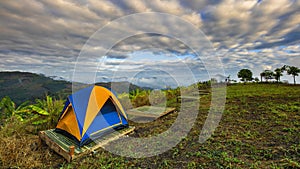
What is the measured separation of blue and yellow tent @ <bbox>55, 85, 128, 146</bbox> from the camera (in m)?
3.79

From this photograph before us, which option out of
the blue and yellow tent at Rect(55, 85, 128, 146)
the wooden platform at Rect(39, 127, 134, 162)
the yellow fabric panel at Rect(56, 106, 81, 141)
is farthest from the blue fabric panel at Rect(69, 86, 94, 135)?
the wooden platform at Rect(39, 127, 134, 162)

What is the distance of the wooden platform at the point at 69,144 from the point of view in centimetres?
328

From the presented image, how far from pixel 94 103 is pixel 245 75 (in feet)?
77.1

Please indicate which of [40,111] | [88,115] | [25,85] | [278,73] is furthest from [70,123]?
[25,85]

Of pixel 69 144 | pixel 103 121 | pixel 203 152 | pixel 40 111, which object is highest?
pixel 40 111

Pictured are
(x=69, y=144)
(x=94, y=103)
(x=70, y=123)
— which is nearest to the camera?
(x=69, y=144)

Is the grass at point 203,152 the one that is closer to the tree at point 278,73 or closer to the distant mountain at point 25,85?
the tree at point 278,73

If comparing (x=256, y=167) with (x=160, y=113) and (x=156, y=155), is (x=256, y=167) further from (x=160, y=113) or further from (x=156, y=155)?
(x=160, y=113)

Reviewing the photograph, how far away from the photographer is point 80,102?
13.3 feet

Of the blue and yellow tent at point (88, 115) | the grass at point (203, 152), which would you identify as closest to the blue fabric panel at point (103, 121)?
the blue and yellow tent at point (88, 115)

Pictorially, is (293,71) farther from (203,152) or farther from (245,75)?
(203,152)

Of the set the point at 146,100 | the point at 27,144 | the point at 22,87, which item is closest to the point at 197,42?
the point at 146,100

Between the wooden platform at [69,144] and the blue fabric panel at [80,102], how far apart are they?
0.45m

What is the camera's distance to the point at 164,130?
4891 mm
